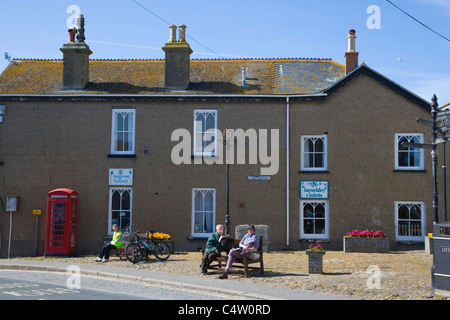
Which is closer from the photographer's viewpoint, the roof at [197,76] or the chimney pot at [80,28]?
the roof at [197,76]

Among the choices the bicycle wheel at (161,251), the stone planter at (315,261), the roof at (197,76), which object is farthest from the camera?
the roof at (197,76)

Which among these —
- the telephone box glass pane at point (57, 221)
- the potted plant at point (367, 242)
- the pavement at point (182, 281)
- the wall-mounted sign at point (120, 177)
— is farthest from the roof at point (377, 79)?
the telephone box glass pane at point (57, 221)

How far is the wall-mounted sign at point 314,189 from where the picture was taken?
20797 millimetres

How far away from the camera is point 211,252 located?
1434 centimetres

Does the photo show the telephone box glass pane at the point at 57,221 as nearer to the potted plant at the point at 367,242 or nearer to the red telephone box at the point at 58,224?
the red telephone box at the point at 58,224

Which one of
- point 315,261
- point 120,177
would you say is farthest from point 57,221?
point 315,261

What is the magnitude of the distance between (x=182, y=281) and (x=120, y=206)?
913cm

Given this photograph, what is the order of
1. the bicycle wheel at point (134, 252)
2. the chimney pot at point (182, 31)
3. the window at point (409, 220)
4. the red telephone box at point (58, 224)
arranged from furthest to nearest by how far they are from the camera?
the chimney pot at point (182, 31) → the window at point (409, 220) → the red telephone box at point (58, 224) → the bicycle wheel at point (134, 252)

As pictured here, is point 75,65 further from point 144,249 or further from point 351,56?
point 351,56

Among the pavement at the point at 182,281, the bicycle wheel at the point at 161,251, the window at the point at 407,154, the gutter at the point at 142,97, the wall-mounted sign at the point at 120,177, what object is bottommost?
the pavement at the point at 182,281

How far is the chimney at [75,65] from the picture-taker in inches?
882

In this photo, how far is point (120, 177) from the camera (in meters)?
21.4

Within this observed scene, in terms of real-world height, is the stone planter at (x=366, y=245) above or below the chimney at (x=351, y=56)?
below

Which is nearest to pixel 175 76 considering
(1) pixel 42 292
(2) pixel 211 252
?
(2) pixel 211 252
